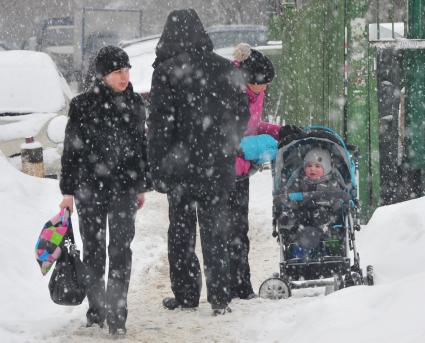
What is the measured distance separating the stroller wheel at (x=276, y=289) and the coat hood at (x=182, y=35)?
1.79 m

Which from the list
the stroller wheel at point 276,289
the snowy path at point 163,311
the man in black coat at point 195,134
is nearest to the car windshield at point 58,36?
the snowy path at point 163,311

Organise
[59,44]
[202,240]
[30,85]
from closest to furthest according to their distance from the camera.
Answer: [202,240]
[30,85]
[59,44]

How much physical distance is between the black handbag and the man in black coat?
2.37 feet

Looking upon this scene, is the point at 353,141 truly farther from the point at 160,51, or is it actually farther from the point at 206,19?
the point at 206,19

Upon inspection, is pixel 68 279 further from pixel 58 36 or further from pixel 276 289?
pixel 58 36

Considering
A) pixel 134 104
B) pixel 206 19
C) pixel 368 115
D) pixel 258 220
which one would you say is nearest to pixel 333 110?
pixel 368 115

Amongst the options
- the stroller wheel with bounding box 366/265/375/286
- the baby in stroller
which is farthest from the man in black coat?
the stroller wheel with bounding box 366/265/375/286

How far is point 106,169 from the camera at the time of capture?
6223 mm

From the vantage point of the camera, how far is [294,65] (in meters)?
14.5

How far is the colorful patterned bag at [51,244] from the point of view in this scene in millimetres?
6242

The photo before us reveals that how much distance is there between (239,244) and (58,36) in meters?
24.1

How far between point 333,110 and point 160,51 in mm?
3993

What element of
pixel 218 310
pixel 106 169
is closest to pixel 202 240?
pixel 218 310

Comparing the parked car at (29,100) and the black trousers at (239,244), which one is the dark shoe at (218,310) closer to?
the black trousers at (239,244)
